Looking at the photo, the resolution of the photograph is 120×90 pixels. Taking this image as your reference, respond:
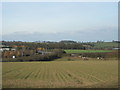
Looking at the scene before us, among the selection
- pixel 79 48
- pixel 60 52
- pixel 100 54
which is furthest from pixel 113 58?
pixel 79 48

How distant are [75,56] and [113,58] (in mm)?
17155

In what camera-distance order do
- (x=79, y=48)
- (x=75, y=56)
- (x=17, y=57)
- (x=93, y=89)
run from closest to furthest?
(x=93, y=89), (x=17, y=57), (x=75, y=56), (x=79, y=48)

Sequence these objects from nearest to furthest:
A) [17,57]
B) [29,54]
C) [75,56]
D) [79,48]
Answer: [17,57] → [29,54] → [75,56] → [79,48]

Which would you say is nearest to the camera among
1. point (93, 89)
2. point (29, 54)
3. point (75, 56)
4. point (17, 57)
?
point (93, 89)

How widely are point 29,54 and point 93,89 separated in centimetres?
7003

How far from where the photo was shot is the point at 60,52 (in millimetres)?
90062

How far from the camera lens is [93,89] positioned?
43.7 ft

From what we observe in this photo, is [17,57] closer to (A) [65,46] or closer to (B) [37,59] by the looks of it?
(B) [37,59]

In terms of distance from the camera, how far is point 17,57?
74938 millimetres

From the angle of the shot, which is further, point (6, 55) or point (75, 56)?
point (75, 56)

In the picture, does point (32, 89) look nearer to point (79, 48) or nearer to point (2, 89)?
point (2, 89)

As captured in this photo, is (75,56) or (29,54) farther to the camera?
(75,56)

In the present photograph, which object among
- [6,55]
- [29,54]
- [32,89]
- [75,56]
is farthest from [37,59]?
[32,89]

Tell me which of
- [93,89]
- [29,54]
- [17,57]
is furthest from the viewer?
[29,54]
